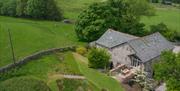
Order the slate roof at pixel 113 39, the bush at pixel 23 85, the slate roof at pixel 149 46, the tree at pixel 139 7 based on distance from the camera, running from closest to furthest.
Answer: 1. the bush at pixel 23 85
2. the slate roof at pixel 149 46
3. the slate roof at pixel 113 39
4. the tree at pixel 139 7

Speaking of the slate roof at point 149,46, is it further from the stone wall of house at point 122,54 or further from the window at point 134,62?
the stone wall of house at point 122,54

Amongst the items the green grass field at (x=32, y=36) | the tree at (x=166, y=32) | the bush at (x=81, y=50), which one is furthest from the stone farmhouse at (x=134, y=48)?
the tree at (x=166, y=32)

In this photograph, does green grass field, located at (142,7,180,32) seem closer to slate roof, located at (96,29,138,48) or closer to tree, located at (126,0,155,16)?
tree, located at (126,0,155,16)

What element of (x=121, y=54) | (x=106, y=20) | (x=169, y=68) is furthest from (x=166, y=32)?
(x=169, y=68)

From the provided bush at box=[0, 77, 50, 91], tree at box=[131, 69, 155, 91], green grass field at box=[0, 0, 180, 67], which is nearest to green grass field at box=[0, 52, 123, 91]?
bush at box=[0, 77, 50, 91]

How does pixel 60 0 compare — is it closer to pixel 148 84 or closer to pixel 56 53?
pixel 56 53

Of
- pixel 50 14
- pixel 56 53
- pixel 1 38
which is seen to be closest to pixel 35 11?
Answer: pixel 50 14
